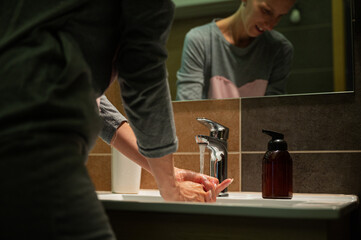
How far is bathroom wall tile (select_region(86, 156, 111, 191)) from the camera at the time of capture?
140 centimetres


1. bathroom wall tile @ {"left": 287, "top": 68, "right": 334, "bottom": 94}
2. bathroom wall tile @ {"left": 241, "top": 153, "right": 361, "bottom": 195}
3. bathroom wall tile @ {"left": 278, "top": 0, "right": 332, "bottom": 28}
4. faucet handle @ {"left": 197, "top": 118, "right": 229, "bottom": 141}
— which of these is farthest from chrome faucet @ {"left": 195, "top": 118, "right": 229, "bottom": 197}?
bathroom wall tile @ {"left": 278, "top": 0, "right": 332, "bottom": 28}

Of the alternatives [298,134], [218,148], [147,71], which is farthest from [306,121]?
[147,71]

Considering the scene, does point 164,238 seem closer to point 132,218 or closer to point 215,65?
point 132,218

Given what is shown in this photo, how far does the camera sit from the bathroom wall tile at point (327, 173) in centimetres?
111

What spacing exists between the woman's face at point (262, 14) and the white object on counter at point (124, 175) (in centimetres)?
53

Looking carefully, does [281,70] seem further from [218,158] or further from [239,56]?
[218,158]

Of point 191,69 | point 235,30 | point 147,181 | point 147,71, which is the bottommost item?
point 147,181

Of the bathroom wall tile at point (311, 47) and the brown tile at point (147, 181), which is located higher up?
the bathroom wall tile at point (311, 47)

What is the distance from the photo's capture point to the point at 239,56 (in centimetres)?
124

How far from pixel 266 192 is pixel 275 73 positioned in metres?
0.35

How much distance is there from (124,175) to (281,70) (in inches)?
22.0

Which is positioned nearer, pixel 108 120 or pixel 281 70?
pixel 108 120

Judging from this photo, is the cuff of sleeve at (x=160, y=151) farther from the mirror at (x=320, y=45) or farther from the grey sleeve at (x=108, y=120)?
the mirror at (x=320, y=45)

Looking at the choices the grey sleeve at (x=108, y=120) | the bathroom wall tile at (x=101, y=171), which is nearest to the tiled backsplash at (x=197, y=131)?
the bathroom wall tile at (x=101, y=171)
